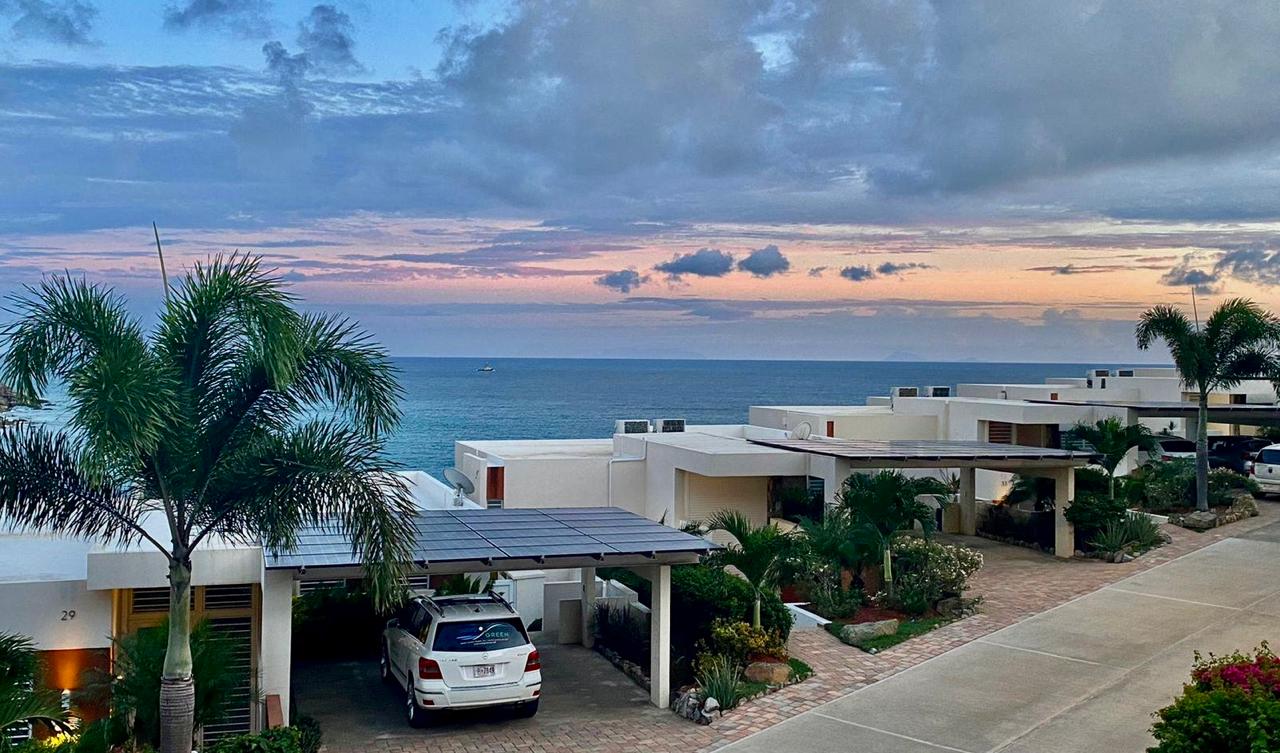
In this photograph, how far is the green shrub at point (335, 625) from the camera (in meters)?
16.5

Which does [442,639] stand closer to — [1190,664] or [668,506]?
[1190,664]

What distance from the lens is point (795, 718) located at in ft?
42.9

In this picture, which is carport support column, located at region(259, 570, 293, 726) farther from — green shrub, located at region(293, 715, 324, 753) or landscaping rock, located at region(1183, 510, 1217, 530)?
landscaping rock, located at region(1183, 510, 1217, 530)

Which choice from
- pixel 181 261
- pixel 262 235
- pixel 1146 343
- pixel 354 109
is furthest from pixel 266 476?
pixel 262 235

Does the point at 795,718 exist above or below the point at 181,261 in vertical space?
below

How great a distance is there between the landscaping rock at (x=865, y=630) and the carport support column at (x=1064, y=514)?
731 cm

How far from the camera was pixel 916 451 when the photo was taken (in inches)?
850

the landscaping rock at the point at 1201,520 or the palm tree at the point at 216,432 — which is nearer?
the palm tree at the point at 216,432

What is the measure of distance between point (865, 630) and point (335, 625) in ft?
26.6

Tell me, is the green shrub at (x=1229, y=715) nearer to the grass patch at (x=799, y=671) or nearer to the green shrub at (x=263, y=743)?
the grass patch at (x=799, y=671)

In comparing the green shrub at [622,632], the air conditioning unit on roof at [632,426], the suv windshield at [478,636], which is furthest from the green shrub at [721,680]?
the air conditioning unit on roof at [632,426]

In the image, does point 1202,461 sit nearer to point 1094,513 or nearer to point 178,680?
point 1094,513

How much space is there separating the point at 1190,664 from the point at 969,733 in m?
4.30

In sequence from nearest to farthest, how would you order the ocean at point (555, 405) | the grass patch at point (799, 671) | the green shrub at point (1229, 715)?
1. the green shrub at point (1229, 715)
2. the grass patch at point (799, 671)
3. the ocean at point (555, 405)
